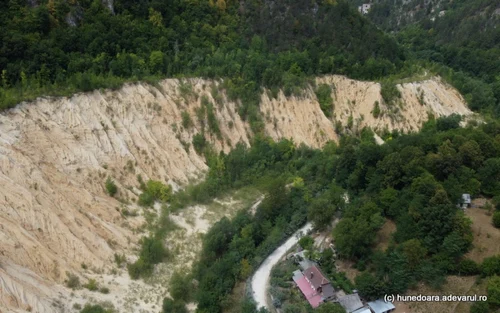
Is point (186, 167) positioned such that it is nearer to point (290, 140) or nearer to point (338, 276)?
point (290, 140)

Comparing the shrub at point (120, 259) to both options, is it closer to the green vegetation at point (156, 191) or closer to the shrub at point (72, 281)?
the shrub at point (72, 281)

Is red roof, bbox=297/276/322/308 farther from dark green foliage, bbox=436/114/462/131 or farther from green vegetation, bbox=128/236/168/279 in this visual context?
dark green foliage, bbox=436/114/462/131

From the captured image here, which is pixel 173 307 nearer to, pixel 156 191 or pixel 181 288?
pixel 181 288

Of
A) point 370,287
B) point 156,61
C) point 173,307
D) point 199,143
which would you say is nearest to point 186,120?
point 199,143

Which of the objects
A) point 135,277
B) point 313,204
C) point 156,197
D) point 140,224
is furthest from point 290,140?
point 135,277

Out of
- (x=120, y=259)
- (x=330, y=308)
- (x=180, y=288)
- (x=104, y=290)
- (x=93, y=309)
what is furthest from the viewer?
(x=120, y=259)
